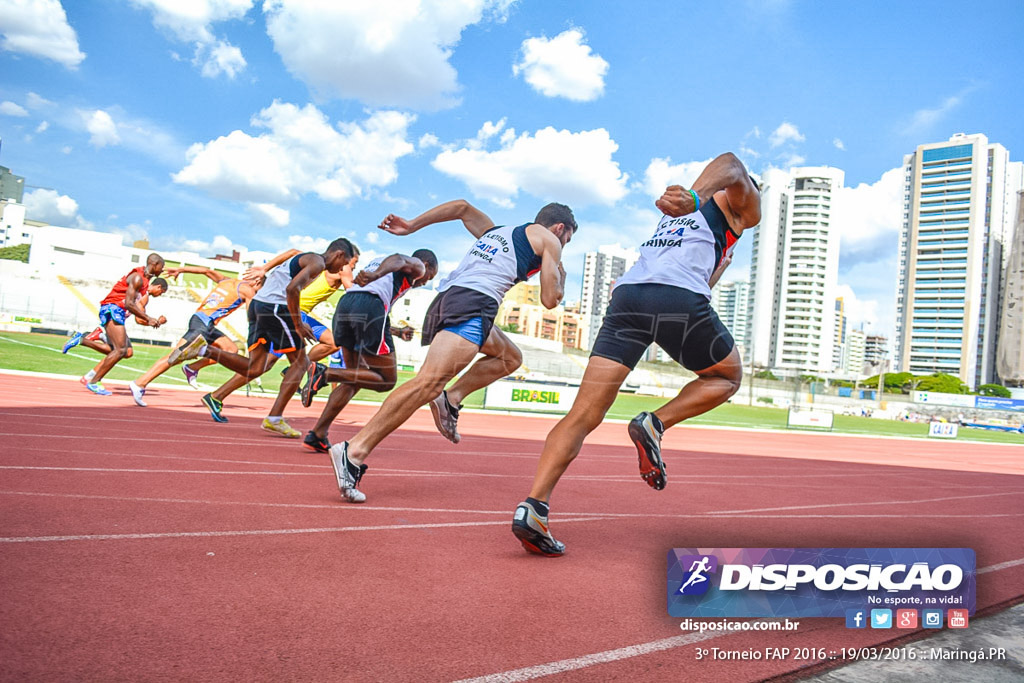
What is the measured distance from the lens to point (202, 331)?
9516 mm

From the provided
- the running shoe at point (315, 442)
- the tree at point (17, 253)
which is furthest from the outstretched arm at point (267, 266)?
the tree at point (17, 253)

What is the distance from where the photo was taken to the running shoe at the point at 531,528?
10.1ft

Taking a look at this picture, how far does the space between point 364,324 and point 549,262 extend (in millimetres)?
2433

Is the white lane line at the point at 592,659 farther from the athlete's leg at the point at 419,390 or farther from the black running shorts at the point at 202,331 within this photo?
the black running shorts at the point at 202,331

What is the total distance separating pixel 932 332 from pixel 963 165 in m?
30.3

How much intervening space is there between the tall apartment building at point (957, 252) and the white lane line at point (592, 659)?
14250cm

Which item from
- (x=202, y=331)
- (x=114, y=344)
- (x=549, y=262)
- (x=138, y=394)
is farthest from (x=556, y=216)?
(x=114, y=344)

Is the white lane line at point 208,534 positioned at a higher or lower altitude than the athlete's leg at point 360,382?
lower

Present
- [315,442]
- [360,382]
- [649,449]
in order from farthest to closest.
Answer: [315,442] < [360,382] < [649,449]

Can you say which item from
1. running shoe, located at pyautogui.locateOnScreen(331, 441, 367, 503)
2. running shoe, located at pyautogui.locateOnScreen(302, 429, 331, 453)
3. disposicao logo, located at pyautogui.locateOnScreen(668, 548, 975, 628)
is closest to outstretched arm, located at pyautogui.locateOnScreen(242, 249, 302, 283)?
running shoe, located at pyautogui.locateOnScreen(302, 429, 331, 453)

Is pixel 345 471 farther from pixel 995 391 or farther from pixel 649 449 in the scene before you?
pixel 995 391

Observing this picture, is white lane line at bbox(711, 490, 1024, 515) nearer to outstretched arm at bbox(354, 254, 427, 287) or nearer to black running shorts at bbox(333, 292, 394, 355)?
black running shorts at bbox(333, 292, 394, 355)

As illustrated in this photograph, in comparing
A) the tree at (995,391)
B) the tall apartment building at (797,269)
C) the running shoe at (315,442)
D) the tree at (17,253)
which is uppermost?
the tall apartment building at (797,269)

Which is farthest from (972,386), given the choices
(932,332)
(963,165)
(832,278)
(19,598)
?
(19,598)
